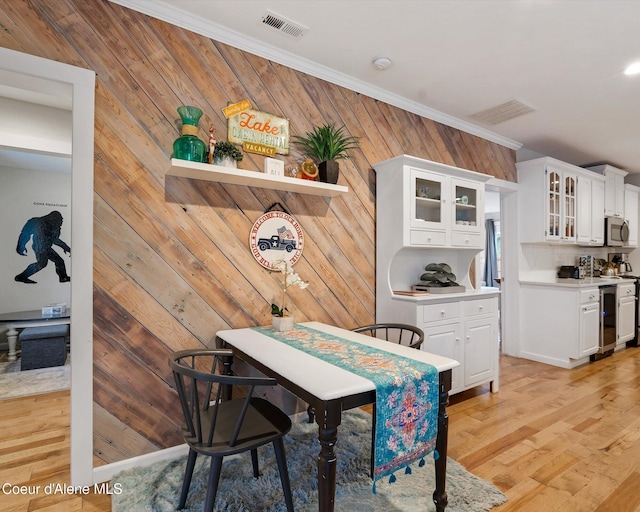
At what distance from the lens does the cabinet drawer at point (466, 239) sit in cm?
315

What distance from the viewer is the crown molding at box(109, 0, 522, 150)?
2.11m

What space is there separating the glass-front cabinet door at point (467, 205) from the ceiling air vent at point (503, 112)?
31.2 inches

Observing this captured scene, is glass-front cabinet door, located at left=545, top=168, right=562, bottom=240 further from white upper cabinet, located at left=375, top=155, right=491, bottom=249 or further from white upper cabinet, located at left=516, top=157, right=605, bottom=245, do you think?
white upper cabinet, located at left=375, top=155, right=491, bottom=249

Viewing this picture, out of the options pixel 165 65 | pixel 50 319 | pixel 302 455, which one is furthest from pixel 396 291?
pixel 50 319

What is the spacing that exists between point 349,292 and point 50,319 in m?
3.77

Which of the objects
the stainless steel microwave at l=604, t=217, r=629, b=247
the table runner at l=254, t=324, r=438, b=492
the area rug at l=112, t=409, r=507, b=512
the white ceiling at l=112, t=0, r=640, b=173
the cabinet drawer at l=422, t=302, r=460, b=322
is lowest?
the area rug at l=112, t=409, r=507, b=512

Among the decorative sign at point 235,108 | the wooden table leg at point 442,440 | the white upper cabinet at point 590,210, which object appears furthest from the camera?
the white upper cabinet at point 590,210

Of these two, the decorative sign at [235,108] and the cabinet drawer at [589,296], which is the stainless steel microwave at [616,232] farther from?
the decorative sign at [235,108]

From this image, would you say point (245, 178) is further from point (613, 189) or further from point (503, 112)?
point (613, 189)

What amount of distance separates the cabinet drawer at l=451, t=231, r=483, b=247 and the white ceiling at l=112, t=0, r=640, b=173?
4.08 ft

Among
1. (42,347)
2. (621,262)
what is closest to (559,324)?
(621,262)

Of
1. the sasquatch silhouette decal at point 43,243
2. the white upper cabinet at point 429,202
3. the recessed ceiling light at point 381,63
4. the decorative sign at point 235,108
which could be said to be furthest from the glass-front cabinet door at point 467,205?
the sasquatch silhouette decal at point 43,243

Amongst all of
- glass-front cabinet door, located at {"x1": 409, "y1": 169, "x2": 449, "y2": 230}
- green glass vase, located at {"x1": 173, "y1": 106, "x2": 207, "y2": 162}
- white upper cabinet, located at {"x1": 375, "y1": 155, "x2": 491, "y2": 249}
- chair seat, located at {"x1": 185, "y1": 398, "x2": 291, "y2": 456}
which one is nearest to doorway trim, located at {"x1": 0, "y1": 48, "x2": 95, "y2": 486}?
green glass vase, located at {"x1": 173, "y1": 106, "x2": 207, "y2": 162}

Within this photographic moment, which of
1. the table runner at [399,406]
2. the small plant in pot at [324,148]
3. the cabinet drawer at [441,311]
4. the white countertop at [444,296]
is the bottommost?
the table runner at [399,406]
